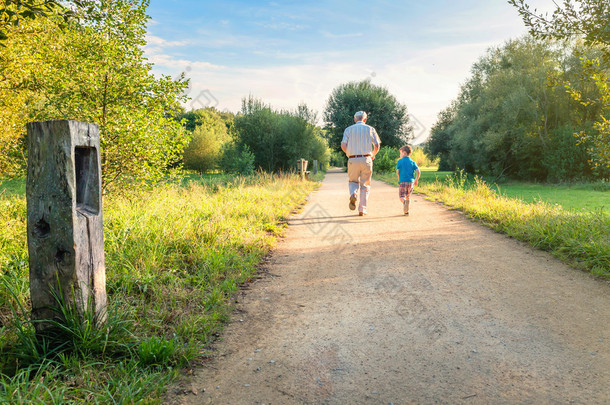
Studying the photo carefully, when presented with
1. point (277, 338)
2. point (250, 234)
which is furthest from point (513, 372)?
point (250, 234)

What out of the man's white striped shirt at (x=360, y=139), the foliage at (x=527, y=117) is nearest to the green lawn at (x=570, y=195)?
the foliage at (x=527, y=117)

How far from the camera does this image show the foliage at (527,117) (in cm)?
2164

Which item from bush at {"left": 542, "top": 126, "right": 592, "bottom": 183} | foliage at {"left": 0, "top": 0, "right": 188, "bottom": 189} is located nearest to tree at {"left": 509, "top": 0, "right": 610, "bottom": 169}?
foliage at {"left": 0, "top": 0, "right": 188, "bottom": 189}

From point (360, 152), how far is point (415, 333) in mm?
6301

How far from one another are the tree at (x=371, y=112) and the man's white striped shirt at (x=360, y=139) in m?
30.1

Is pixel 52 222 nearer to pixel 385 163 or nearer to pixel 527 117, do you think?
pixel 527 117

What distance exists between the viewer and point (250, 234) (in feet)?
20.5

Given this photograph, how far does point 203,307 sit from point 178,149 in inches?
194

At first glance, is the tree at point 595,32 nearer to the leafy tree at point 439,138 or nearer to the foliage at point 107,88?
the foliage at point 107,88

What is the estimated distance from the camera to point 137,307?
3.26m

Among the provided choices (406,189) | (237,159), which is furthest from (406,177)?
(237,159)

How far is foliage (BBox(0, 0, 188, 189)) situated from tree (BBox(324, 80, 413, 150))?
32.3 metres

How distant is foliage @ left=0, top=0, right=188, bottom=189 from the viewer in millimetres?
6785

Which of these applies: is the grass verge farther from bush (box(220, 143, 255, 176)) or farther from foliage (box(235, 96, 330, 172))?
foliage (box(235, 96, 330, 172))
